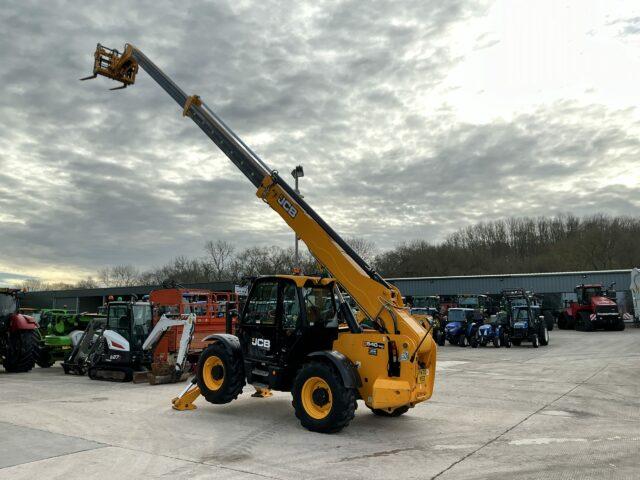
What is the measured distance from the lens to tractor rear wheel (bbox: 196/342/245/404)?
29.7 feet

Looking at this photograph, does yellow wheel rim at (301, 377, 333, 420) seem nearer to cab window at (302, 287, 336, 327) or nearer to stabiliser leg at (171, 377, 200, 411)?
cab window at (302, 287, 336, 327)

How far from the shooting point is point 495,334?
24.7 meters

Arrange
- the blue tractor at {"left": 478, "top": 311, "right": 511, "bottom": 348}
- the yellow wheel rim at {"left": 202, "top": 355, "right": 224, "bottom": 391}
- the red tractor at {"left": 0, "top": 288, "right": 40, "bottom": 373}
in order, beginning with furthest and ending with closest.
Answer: the blue tractor at {"left": 478, "top": 311, "right": 511, "bottom": 348} < the red tractor at {"left": 0, "top": 288, "right": 40, "bottom": 373} < the yellow wheel rim at {"left": 202, "top": 355, "right": 224, "bottom": 391}

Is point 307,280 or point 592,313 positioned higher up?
point 307,280

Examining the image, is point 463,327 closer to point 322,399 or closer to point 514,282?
point 322,399

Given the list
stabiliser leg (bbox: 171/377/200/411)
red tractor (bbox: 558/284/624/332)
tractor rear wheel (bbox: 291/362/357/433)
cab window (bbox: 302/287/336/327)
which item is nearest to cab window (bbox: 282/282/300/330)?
cab window (bbox: 302/287/336/327)

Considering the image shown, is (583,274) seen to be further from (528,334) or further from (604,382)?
(604,382)

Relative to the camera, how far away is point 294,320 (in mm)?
8516

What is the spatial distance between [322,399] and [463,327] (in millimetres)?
19734

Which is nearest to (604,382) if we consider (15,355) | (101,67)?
(101,67)

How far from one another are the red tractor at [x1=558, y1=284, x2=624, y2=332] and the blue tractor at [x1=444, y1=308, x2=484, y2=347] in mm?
10243

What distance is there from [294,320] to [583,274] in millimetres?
40112

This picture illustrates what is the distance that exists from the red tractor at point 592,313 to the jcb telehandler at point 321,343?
2795cm

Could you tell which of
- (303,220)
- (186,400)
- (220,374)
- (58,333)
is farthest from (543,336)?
(58,333)
